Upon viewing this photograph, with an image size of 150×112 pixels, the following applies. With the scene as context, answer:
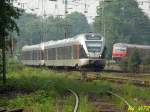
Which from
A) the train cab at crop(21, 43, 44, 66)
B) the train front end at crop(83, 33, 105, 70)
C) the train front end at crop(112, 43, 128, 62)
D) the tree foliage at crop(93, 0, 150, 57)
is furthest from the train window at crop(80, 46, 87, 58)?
the tree foliage at crop(93, 0, 150, 57)

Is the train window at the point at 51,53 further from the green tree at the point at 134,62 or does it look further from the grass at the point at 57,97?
the grass at the point at 57,97

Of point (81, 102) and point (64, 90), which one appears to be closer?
point (81, 102)

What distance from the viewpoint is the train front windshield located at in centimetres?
3809

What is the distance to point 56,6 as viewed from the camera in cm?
6128

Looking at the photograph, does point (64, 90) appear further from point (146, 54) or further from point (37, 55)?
point (146, 54)

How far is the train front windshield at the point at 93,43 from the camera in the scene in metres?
38.1

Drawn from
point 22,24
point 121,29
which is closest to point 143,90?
point 121,29

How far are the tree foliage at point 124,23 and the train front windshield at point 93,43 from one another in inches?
2098

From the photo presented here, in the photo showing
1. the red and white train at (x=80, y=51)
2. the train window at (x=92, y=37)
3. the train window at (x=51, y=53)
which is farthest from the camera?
the train window at (x=51, y=53)

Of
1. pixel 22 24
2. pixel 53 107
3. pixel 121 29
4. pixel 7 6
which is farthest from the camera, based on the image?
pixel 22 24

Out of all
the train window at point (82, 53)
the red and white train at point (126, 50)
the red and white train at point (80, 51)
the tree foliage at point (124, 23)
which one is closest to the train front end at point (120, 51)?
the red and white train at point (126, 50)

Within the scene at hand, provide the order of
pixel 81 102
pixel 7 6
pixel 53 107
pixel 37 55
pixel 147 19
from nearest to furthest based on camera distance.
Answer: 1. pixel 53 107
2. pixel 81 102
3. pixel 7 6
4. pixel 37 55
5. pixel 147 19

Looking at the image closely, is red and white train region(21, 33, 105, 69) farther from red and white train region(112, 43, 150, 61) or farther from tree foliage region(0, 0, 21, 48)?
red and white train region(112, 43, 150, 61)

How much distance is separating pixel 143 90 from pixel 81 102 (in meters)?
6.18
